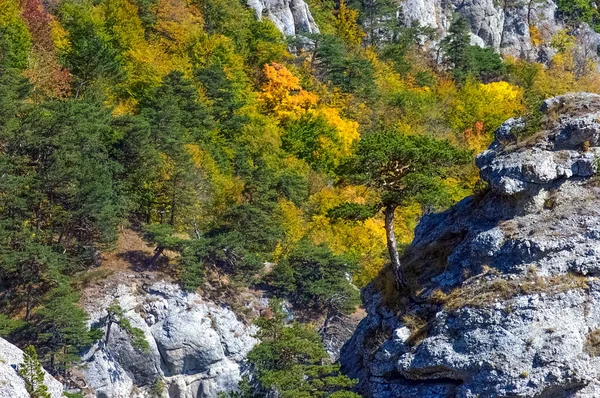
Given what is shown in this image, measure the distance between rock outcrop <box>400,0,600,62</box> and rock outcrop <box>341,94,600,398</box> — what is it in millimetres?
56294

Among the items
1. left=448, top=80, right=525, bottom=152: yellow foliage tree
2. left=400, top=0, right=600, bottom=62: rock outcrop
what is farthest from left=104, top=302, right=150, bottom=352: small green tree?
left=400, top=0, right=600, bottom=62: rock outcrop

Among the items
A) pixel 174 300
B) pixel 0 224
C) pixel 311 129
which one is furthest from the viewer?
pixel 311 129

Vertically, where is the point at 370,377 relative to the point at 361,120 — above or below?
below

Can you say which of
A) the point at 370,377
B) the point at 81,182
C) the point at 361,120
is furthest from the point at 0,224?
the point at 361,120

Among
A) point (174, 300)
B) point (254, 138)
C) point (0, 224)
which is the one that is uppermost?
point (254, 138)

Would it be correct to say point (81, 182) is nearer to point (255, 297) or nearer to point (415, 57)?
point (255, 297)

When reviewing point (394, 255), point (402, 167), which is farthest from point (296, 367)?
point (402, 167)

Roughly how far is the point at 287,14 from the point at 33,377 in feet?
164

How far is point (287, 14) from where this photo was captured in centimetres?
6072

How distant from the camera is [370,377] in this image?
54.2 ft

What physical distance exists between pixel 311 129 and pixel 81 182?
73.5ft

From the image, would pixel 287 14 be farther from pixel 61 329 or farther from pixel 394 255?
pixel 394 255

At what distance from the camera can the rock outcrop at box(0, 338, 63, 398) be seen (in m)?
14.3

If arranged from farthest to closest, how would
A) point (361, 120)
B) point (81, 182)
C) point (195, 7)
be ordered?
point (195, 7)
point (361, 120)
point (81, 182)
